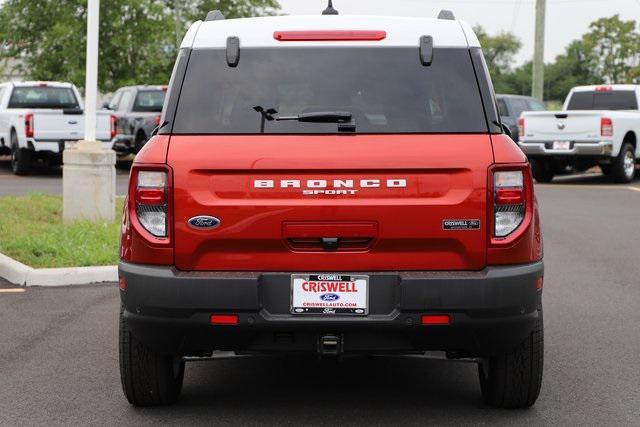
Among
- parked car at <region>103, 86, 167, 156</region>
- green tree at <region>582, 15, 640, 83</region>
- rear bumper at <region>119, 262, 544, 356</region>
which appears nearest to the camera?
rear bumper at <region>119, 262, 544, 356</region>

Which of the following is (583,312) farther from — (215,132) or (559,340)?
(215,132)

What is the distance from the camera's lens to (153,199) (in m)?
4.91

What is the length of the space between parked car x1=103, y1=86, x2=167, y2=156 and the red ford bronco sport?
771 inches

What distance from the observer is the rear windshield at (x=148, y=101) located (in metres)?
25.3

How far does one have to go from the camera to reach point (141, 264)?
195 inches

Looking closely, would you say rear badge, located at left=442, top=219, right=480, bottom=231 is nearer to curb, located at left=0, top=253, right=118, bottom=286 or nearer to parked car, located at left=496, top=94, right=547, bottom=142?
curb, located at left=0, top=253, right=118, bottom=286

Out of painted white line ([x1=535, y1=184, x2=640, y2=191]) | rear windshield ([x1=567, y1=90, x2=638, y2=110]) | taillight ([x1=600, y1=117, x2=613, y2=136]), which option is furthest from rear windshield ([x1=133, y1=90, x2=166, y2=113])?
taillight ([x1=600, y1=117, x2=613, y2=136])

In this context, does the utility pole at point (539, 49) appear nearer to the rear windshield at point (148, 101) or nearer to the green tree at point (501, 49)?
the rear windshield at point (148, 101)

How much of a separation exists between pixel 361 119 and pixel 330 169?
0.31 metres

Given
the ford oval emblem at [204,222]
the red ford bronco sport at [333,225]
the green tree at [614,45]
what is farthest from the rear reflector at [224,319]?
the green tree at [614,45]

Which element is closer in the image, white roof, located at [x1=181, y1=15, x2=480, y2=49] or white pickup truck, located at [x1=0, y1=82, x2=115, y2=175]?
white roof, located at [x1=181, y1=15, x2=480, y2=49]

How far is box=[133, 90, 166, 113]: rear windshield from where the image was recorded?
2528 centimetres

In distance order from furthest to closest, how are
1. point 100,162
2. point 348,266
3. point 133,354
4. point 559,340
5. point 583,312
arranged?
point 100,162, point 583,312, point 559,340, point 133,354, point 348,266

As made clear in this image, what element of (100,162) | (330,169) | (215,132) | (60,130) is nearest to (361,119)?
(330,169)
